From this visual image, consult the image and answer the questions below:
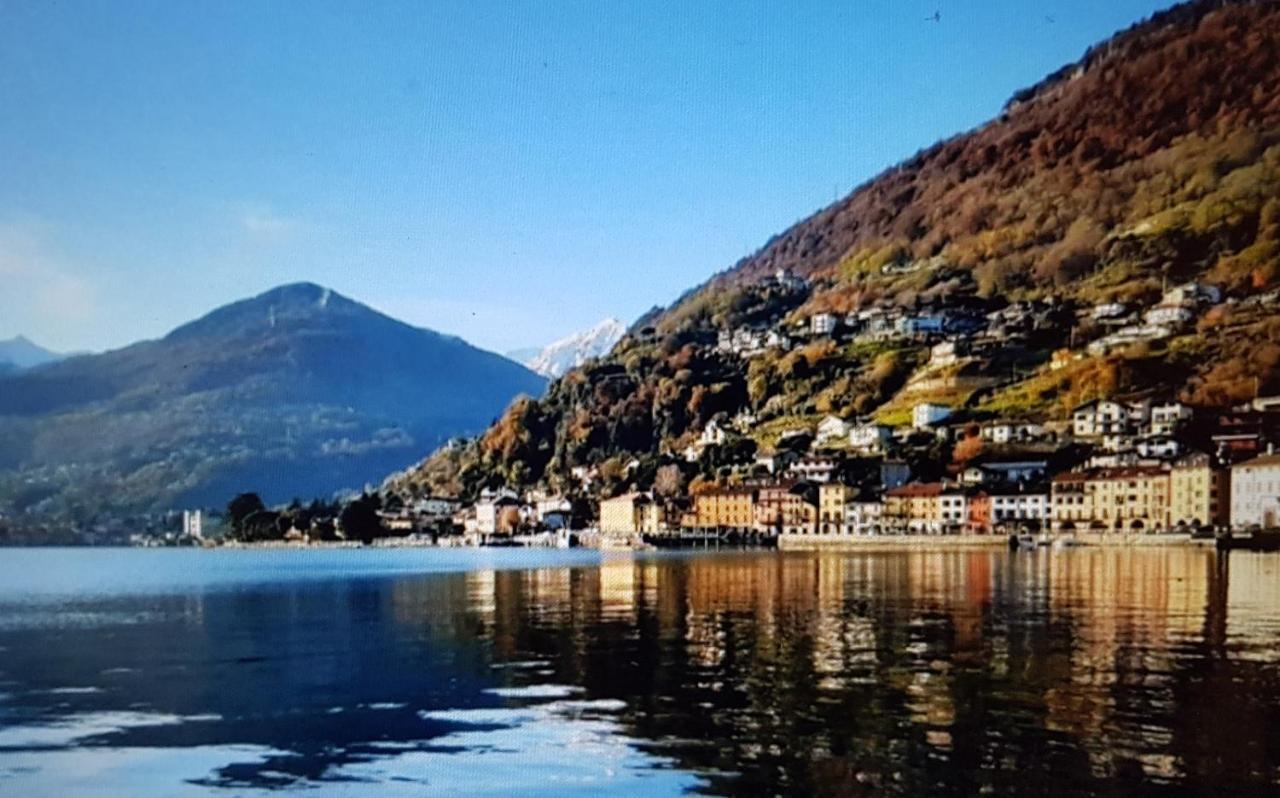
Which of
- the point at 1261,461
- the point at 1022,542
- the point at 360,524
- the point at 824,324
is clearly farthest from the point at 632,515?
the point at 1261,461

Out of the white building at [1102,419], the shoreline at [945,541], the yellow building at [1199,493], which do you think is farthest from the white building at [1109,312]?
the shoreline at [945,541]

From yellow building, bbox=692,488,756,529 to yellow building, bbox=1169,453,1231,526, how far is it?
29.9 m

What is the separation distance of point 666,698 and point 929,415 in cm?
8492

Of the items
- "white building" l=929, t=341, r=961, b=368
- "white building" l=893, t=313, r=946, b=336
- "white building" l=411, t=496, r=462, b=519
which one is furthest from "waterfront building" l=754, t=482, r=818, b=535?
"white building" l=411, t=496, r=462, b=519

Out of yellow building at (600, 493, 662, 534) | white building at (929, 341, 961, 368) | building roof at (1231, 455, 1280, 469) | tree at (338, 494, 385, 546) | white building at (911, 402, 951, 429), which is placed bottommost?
tree at (338, 494, 385, 546)

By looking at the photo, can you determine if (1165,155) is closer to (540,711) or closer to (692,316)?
(692,316)

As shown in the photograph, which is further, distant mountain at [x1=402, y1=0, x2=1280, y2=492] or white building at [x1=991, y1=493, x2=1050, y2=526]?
distant mountain at [x1=402, y1=0, x2=1280, y2=492]

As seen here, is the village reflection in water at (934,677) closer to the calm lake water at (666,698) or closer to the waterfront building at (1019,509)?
the calm lake water at (666,698)

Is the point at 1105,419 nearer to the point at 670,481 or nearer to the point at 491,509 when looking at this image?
the point at 670,481

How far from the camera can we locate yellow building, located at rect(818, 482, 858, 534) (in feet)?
287

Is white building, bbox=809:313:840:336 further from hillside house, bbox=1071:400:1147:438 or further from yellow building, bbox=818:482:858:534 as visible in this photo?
yellow building, bbox=818:482:858:534

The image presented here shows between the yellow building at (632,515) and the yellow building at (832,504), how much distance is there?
45.6ft

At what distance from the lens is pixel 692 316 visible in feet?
620

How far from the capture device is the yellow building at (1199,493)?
6950 centimetres
